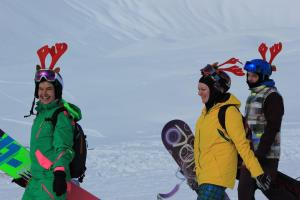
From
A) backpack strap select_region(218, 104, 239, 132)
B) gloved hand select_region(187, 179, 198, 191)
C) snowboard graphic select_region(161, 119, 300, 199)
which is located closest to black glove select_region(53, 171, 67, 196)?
backpack strap select_region(218, 104, 239, 132)

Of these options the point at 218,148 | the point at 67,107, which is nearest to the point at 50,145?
the point at 67,107

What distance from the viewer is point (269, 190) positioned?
4742 millimetres

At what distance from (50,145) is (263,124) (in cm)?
180

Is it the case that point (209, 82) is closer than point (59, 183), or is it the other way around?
point (59, 183)

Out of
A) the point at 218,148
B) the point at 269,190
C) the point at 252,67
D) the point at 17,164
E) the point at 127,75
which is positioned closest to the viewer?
the point at 218,148

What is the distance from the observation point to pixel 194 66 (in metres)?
24.7

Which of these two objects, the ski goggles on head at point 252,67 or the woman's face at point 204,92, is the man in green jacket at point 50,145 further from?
the ski goggles on head at point 252,67

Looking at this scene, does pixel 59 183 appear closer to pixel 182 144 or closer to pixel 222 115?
pixel 222 115

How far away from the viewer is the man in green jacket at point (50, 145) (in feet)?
12.5

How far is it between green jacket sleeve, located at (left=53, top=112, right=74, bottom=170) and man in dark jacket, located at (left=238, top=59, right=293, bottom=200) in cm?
151

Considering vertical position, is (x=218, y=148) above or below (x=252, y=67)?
below

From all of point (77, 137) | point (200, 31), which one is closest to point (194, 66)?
point (77, 137)

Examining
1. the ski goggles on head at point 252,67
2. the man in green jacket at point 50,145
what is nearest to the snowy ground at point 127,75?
the ski goggles on head at point 252,67

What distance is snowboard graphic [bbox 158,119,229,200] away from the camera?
5391mm
